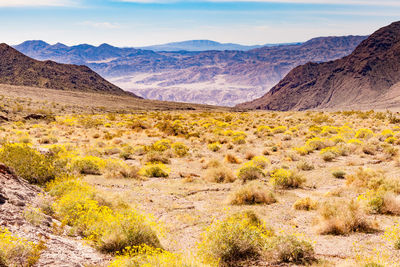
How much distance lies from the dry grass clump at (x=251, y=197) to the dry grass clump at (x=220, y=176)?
2.51 m

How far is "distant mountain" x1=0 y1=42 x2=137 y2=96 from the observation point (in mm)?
103188

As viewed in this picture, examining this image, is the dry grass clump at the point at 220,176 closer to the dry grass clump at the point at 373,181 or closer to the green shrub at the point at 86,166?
the dry grass clump at the point at 373,181

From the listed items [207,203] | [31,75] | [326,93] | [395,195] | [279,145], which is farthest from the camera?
[326,93]

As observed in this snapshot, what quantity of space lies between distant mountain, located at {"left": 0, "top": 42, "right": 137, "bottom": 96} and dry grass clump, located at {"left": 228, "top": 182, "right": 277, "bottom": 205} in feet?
355

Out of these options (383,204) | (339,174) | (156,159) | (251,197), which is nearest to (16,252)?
(251,197)

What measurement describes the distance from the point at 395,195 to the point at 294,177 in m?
3.24

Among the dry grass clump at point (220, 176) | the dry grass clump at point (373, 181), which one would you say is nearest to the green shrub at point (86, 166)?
the dry grass clump at point (220, 176)

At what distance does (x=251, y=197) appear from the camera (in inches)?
372

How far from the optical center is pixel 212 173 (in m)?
12.2

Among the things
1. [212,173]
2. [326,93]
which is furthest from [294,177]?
[326,93]

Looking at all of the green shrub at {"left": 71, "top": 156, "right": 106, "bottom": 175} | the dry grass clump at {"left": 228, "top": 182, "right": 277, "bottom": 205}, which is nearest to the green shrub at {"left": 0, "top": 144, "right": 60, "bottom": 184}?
the green shrub at {"left": 71, "top": 156, "right": 106, "bottom": 175}

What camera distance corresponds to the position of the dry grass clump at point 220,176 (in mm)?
12039

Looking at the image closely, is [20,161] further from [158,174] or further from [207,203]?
[207,203]

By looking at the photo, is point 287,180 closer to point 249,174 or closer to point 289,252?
point 249,174
